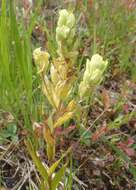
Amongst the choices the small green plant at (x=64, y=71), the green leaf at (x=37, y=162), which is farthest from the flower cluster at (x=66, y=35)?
the green leaf at (x=37, y=162)

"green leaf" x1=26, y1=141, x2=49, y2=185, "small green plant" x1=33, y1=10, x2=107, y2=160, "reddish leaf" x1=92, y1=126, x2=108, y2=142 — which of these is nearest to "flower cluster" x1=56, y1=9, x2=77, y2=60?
"small green plant" x1=33, y1=10, x2=107, y2=160

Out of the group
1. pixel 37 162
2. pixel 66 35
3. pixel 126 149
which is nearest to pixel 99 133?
pixel 126 149

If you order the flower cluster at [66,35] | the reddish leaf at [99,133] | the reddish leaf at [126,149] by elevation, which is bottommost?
the reddish leaf at [126,149]

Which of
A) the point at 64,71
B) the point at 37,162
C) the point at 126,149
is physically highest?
the point at 64,71

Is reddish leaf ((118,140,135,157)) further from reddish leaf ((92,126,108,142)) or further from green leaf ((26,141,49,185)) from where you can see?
green leaf ((26,141,49,185))

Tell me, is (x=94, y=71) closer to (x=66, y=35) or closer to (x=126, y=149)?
(x=66, y=35)

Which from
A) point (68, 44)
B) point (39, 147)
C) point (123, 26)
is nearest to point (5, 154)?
point (39, 147)

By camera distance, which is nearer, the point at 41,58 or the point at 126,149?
the point at 41,58

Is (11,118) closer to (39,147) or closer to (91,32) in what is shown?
(39,147)

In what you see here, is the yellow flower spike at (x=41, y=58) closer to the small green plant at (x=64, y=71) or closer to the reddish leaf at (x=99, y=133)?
the small green plant at (x=64, y=71)

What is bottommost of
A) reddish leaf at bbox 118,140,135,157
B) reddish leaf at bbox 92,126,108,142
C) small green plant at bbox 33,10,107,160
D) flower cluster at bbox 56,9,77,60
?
reddish leaf at bbox 118,140,135,157

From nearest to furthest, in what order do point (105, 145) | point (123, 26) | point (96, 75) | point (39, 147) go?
1. point (96, 75)
2. point (39, 147)
3. point (105, 145)
4. point (123, 26)
